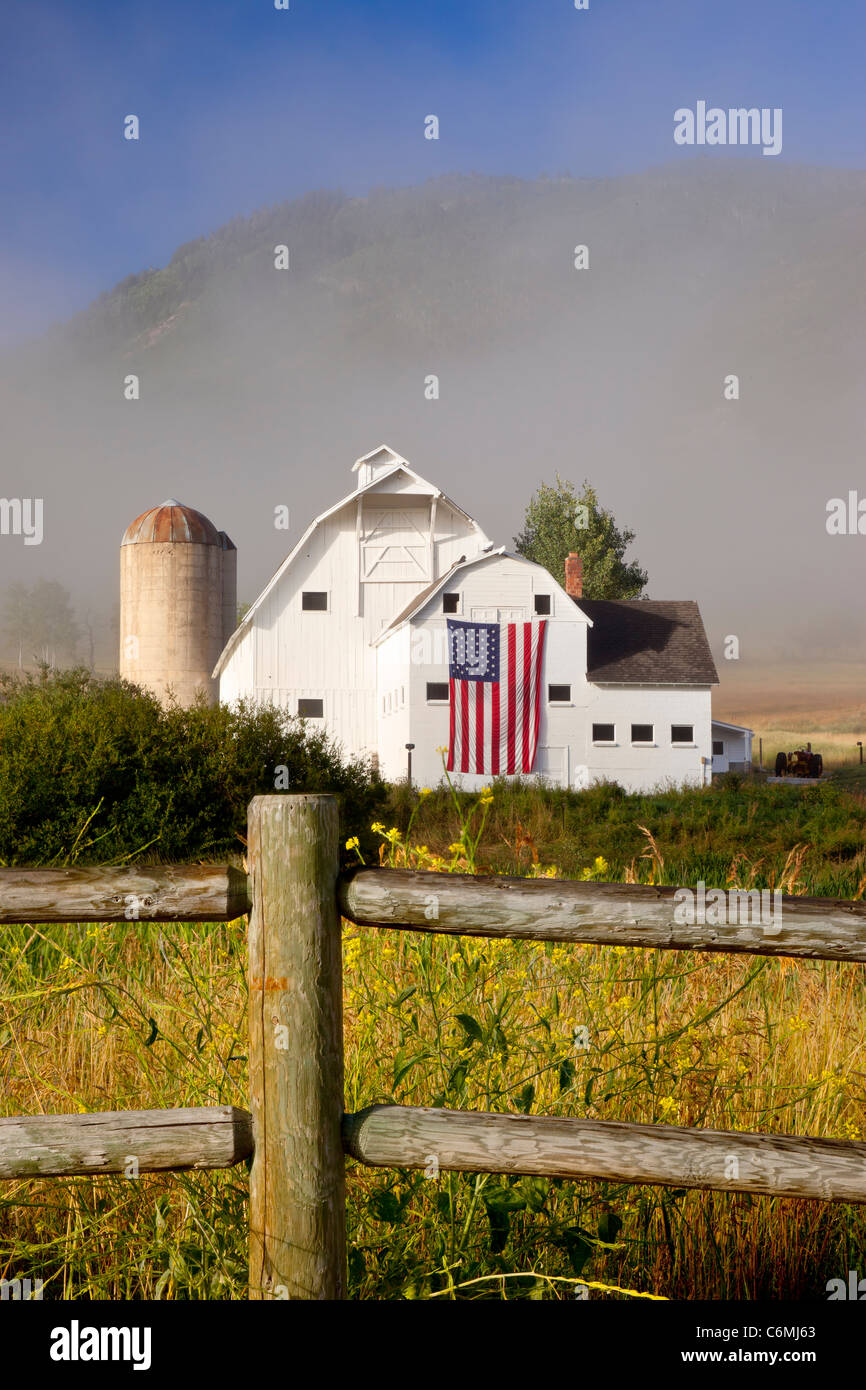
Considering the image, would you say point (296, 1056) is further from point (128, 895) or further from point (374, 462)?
point (374, 462)

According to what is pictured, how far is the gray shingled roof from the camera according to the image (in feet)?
102

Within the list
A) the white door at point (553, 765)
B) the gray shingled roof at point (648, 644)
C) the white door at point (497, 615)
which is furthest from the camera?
the gray shingled roof at point (648, 644)

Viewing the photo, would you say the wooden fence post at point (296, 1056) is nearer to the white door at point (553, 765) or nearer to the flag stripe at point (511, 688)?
the flag stripe at point (511, 688)

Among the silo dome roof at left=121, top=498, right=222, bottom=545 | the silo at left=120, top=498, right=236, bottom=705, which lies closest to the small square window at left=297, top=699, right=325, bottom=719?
the silo at left=120, top=498, right=236, bottom=705

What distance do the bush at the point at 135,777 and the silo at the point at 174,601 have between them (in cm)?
2478

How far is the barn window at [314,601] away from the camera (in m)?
31.5

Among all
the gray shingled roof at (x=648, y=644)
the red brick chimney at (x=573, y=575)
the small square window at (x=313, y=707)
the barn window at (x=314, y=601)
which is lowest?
the small square window at (x=313, y=707)

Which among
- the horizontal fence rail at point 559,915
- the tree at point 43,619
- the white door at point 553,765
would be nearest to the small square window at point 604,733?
the white door at point 553,765

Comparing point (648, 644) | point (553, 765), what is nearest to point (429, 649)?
point (553, 765)
